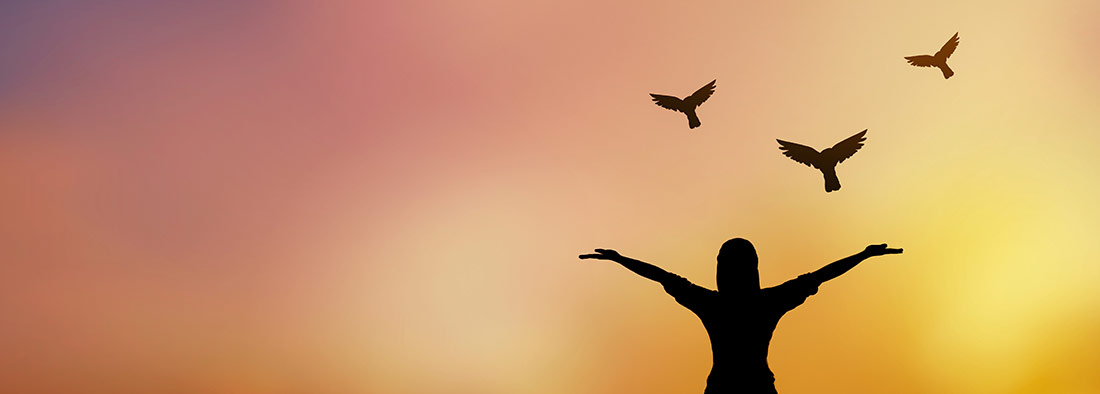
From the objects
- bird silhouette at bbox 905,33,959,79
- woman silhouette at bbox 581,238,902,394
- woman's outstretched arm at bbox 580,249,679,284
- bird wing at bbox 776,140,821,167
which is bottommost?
woman silhouette at bbox 581,238,902,394

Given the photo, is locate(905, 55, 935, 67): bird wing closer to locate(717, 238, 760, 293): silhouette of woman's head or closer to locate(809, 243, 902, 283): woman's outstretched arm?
locate(809, 243, 902, 283): woman's outstretched arm

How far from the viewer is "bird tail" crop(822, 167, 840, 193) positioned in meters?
13.8

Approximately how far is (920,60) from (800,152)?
592cm

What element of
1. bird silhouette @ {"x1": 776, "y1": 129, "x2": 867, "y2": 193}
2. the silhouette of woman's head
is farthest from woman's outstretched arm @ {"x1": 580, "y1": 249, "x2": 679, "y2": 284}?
bird silhouette @ {"x1": 776, "y1": 129, "x2": 867, "y2": 193}

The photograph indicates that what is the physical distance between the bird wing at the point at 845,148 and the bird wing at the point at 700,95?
3833 mm

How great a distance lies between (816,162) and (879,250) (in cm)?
700

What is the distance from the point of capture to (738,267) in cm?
719

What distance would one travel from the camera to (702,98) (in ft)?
56.2

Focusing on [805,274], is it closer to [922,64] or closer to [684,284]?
[684,284]

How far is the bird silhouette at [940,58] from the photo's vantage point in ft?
57.6

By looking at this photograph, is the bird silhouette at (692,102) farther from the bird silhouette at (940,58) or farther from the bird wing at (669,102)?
the bird silhouette at (940,58)

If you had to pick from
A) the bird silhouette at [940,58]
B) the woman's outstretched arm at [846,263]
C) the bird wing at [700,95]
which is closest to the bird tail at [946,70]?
the bird silhouette at [940,58]

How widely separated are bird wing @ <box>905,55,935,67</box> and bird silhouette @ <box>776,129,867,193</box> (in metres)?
→ 5.47

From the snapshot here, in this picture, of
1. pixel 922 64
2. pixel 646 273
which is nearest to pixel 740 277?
pixel 646 273
